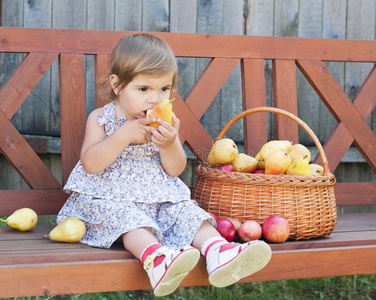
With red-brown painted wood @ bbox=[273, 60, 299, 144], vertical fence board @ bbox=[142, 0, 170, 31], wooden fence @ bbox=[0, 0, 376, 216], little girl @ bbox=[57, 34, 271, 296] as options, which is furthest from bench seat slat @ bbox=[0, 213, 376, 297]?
vertical fence board @ bbox=[142, 0, 170, 31]

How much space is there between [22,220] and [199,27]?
78.1 inches

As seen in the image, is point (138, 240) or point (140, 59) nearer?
point (138, 240)

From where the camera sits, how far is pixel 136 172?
242 cm

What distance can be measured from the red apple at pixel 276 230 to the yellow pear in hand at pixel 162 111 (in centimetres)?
57

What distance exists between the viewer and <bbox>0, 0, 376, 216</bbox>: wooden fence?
3711mm

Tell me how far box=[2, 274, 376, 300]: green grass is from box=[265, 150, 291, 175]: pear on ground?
99 cm

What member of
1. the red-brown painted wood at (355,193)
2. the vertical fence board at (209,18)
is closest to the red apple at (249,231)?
the red-brown painted wood at (355,193)

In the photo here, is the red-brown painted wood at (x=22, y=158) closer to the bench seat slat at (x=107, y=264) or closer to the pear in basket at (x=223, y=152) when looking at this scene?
the bench seat slat at (x=107, y=264)

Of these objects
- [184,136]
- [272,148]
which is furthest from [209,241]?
[184,136]

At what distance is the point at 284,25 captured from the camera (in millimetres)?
3930

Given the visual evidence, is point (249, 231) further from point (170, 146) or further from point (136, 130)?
point (136, 130)

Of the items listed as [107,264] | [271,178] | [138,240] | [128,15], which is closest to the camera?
[107,264]

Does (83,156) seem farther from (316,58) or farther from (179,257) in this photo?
(316,58)

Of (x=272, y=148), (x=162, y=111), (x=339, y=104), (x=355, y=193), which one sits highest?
(x=162, y=111)
